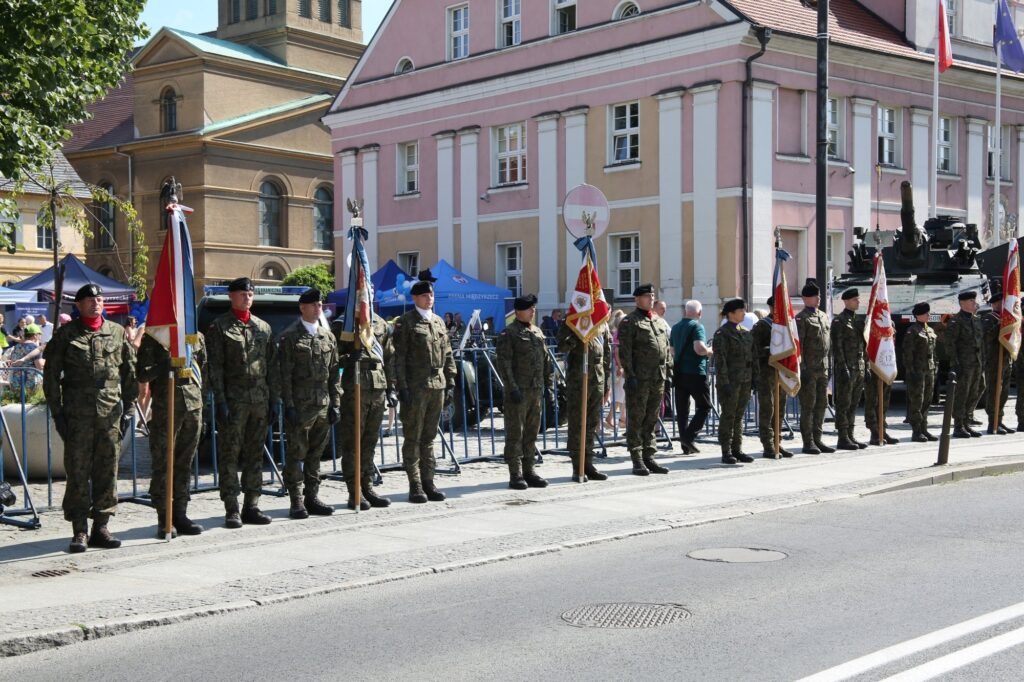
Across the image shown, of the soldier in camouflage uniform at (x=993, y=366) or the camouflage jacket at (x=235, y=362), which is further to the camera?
the soldier in camouflage uniform at (x=993, y=366)

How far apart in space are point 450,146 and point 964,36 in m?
14.9

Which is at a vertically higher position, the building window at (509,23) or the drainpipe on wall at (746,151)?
the building window at (509,23)

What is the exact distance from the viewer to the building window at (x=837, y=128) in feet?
106

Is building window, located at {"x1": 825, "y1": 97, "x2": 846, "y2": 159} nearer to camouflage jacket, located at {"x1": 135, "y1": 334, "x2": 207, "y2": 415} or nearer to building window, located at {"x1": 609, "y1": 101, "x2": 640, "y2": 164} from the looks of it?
building window, located at {"x1": 609, "y1": 101, "x2": 640, "y2": 164}

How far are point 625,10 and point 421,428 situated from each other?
24.1 m

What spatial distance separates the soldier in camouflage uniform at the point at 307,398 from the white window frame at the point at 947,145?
27.9 metres

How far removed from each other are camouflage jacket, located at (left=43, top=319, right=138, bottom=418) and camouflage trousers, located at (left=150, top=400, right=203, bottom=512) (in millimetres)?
476

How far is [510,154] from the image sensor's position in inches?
1417

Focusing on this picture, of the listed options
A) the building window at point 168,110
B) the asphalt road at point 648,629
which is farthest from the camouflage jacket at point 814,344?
the building window at point 168,110

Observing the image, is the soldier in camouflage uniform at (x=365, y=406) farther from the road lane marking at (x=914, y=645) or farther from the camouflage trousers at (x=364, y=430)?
the road lane marking at (x=914, y=645)

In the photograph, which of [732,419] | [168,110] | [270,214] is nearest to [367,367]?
[732,419]

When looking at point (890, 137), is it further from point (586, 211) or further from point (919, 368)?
point (586, 211)

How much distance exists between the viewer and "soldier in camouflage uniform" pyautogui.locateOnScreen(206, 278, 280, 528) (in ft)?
33.7

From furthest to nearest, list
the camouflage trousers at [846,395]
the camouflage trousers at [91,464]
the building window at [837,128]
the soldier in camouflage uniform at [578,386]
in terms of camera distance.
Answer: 1. the building window at [837,128]
2. the camouflage trousers at [846,395]
3. the soldier in camouflage uniform at [578,386]
4. the camouflage trousers at [91,464]
